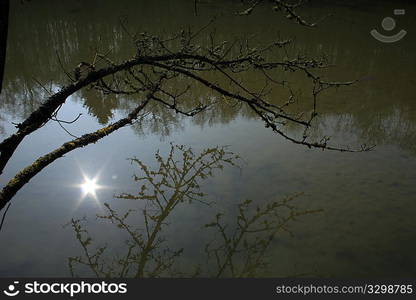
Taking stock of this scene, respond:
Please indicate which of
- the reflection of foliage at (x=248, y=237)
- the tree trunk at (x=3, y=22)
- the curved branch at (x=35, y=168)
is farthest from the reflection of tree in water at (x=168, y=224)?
the tree trunk at (x=3, y=22)

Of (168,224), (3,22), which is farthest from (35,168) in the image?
(168,224)

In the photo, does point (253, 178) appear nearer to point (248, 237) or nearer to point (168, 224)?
point (248, 237)

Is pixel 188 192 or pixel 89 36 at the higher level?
pixel 89 36

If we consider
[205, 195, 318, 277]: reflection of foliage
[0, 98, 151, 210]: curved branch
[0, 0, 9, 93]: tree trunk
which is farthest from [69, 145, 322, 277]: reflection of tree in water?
[0, 0, 9, 93]: tree trunk

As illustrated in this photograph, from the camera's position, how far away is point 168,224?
459cm

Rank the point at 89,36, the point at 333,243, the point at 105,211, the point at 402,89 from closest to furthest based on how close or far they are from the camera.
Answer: the point at 333,243
the point at 105,211
the point at 402,89
the point at 89,36

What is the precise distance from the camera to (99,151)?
6.24m

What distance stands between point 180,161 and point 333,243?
274cm

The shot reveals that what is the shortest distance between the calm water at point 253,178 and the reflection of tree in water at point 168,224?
3.9 inches

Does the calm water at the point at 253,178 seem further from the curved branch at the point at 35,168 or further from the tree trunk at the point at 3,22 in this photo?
the tree trunk at the point at 3,22

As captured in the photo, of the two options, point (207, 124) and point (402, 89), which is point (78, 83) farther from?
point (402, 89)

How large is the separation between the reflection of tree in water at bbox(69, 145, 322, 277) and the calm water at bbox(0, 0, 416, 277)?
10 cm

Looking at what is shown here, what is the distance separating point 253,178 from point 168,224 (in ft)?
5.33

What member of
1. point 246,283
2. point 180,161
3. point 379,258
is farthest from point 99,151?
point 379,258
